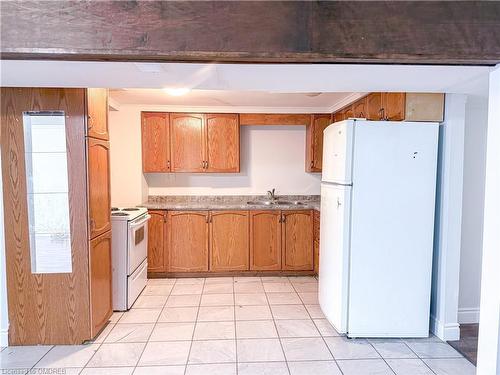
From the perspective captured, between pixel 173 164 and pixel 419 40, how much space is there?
126 inches

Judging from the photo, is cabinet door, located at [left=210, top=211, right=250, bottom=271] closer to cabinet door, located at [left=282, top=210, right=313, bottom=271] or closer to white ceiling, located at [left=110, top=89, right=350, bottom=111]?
cabinet door, located at [left=282, top=210, right=313, bottom=271]

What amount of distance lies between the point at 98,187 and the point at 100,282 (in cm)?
77

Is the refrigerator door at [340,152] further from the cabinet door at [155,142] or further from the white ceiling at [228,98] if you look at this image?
the cabinet door at [155,142]

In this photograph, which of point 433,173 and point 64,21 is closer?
point 64,21

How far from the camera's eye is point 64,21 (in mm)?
1071

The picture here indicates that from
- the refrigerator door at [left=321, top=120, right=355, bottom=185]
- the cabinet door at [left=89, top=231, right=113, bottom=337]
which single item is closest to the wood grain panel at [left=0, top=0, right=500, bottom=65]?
the refrigerator door at [left=321, top=120, right=355, bottom=185]

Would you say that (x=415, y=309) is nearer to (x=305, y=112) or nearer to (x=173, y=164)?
(x=305, y=112)

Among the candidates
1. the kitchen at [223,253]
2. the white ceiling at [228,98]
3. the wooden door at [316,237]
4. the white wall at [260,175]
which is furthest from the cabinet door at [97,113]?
the wooden door at [316,237]

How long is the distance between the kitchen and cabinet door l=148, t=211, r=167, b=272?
0.01m

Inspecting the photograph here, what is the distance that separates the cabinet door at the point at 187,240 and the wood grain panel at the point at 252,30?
270cm

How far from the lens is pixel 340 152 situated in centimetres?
233

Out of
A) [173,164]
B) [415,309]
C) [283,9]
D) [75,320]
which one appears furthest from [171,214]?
[283,9]

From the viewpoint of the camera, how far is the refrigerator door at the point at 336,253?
2295mm

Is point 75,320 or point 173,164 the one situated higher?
point 173,164
